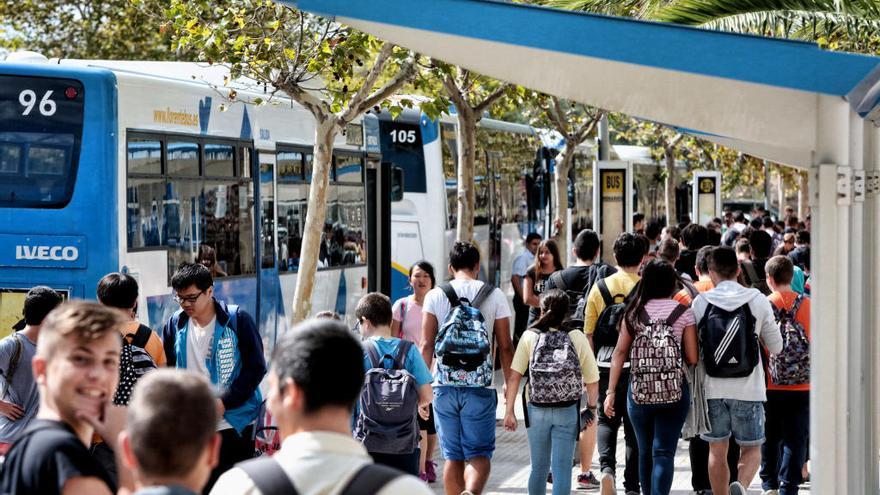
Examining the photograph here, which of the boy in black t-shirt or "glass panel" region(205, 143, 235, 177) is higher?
"glass panel" region(205, 143, 235, 177)

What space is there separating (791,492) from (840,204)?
15.9ft

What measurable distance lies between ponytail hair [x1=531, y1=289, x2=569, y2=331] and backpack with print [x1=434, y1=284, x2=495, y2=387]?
0.34m

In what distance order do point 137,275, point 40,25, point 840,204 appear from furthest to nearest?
point 40,25
point 137,275
point 840,204

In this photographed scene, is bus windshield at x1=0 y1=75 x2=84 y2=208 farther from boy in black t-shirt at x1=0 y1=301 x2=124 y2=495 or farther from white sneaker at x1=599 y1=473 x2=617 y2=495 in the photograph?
boy in black t-shirt at x1=0 y1=301 x2=124 y2=495

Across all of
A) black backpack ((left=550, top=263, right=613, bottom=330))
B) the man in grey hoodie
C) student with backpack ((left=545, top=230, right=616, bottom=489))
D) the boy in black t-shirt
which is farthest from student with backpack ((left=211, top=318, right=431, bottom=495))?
student with backpack ((left=545, top=230, right=616, bottom=489))

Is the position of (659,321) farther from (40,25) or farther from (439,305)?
(40,25)

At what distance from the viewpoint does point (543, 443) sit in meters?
8.26

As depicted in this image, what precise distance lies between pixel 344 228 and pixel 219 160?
3.30 m

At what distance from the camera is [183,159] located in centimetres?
1173

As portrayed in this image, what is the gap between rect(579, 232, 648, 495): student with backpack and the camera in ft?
30.2

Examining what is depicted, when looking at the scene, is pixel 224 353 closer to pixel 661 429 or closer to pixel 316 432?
pixel 661 429

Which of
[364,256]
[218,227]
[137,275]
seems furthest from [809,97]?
[364,256]

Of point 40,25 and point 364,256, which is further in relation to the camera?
point 40,25

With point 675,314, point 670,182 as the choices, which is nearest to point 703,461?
point 675,314
